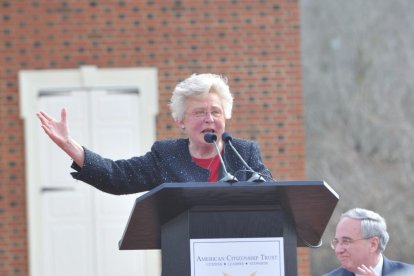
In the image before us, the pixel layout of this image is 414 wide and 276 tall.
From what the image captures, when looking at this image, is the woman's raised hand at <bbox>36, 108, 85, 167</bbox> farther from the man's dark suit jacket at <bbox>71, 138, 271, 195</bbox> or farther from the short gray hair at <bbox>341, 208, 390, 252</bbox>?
the short gray hair at <bbox>341, 208, 390, 252</bbox>

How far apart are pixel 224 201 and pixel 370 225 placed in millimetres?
2294

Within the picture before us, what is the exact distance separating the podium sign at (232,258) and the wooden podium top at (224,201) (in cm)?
17

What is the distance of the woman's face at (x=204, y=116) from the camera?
5598mm

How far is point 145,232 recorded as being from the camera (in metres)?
5.31

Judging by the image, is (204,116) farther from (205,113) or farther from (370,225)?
(370,225)

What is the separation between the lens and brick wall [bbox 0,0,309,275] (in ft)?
42.7

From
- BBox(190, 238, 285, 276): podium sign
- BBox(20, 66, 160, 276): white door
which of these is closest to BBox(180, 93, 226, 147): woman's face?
BBox(190, 238, 285, 276): podium sign

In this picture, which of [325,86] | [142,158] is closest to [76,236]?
[142,158]

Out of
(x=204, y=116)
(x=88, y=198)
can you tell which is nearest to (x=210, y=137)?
(x=204, y=116)

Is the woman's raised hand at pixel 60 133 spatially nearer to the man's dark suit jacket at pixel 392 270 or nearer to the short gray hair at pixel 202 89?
the short gray hair at pixel 202 89

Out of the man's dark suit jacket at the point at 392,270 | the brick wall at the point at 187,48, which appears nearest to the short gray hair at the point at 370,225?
the man's dark suit jacket at the point at 392,270

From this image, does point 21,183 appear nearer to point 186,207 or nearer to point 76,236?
point 76,236

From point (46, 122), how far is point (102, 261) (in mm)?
7467

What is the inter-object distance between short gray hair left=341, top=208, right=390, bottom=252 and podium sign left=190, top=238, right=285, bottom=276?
7.02 ft
